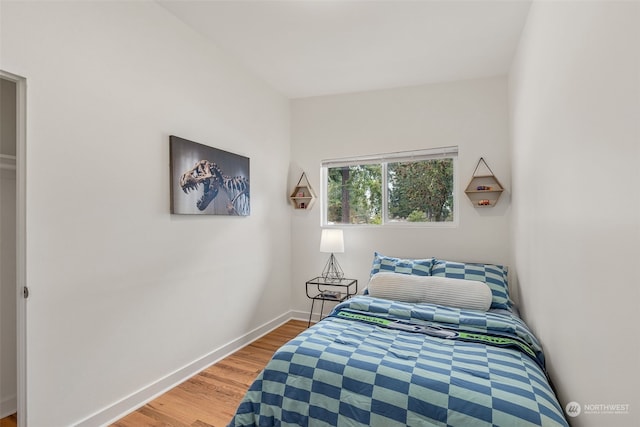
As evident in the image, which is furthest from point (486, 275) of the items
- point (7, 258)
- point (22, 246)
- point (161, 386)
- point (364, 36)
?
point (7, 258)

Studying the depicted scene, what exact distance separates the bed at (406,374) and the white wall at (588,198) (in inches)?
8.7

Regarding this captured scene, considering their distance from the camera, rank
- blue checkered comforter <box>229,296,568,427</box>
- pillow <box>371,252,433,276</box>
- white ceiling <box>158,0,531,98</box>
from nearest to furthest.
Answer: blue checkered comforter <box>229,296,568,427</box>
white ceiling <box>158,0,531,98</box>
pillow <box>371,252,433,276</box>

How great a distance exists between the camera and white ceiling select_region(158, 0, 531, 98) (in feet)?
7.27

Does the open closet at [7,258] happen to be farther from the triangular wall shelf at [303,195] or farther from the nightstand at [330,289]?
the triangular wall shelf at [303,195]

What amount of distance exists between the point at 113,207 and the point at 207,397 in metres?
1.43

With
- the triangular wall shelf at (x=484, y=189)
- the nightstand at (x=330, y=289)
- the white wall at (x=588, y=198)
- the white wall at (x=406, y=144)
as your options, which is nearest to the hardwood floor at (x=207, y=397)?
the nightstand at (x=330, y=289)

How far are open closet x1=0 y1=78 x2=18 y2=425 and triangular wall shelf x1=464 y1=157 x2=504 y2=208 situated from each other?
3579mm

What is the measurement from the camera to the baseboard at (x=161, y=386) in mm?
1911

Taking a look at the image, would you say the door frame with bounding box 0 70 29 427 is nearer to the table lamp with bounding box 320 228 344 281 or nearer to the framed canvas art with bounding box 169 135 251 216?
the framed canvas art with bounding box 169 135 251 216

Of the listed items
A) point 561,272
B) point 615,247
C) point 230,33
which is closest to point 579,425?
point 561,272

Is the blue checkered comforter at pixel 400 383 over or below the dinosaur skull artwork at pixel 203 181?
below

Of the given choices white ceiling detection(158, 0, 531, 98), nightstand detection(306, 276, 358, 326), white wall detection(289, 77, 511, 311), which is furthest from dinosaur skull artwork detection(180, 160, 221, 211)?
nightstand detection(306, 276, 358, 326)

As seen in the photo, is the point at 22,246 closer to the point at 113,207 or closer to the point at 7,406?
the point at 113,207

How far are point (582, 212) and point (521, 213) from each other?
135cm
